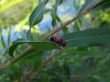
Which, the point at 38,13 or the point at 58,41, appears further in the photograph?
the point at 38,13

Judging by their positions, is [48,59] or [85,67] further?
[85,67]

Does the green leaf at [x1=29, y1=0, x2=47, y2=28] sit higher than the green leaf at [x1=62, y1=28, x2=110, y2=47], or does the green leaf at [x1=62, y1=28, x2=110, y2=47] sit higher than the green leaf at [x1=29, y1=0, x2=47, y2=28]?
the green leaf at [x1=29, y1=0, x2=47, y2=28]

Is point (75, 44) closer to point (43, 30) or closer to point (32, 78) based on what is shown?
point (32, 78)

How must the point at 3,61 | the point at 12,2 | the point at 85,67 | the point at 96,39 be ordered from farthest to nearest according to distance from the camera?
the point at 12,2
the point at 85,67
the point at 3,61
the point at 96,39

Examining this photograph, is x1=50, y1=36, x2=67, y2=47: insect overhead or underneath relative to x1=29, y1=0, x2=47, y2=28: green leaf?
underneath

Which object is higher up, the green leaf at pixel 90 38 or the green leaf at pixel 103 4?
the green leaf at pixel 103 4

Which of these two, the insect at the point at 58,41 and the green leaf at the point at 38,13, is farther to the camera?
the green leaf at the point at 38,13

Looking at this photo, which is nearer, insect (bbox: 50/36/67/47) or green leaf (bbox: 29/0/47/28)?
Result: insect (bbox: 50/36/67/47)

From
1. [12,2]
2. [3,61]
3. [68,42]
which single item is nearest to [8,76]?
[3,61]
